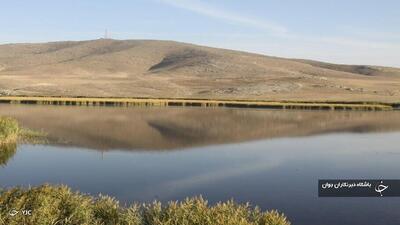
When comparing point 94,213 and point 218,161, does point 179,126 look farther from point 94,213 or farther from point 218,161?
point 94,213

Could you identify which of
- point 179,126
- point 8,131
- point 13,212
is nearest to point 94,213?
point 13,212

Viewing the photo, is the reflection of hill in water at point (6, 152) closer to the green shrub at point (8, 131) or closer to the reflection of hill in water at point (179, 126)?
the green shrub at point (8, 131)

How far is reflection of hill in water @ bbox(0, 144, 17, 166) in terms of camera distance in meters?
29.9

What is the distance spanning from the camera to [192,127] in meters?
53.1

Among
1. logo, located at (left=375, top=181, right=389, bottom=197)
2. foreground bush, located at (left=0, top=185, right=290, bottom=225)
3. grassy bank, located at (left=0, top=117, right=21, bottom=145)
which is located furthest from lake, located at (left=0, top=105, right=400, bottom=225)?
foreground bush, located at (left=0, top=185, right=290, bottom=225)

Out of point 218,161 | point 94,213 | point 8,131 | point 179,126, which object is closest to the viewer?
point 94,213

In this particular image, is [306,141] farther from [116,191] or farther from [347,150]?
[116,191]

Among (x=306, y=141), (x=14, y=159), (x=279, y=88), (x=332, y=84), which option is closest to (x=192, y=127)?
(x=306, y=141)

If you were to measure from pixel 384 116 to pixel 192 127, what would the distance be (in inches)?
1266

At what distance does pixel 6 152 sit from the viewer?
107 ft

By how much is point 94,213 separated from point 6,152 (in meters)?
19.7

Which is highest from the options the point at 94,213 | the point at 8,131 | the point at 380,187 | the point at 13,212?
the point at 13,212

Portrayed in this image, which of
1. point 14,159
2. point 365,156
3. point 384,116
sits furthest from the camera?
point 384,116

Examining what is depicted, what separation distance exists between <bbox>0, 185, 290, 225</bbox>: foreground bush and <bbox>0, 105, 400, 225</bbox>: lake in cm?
525
